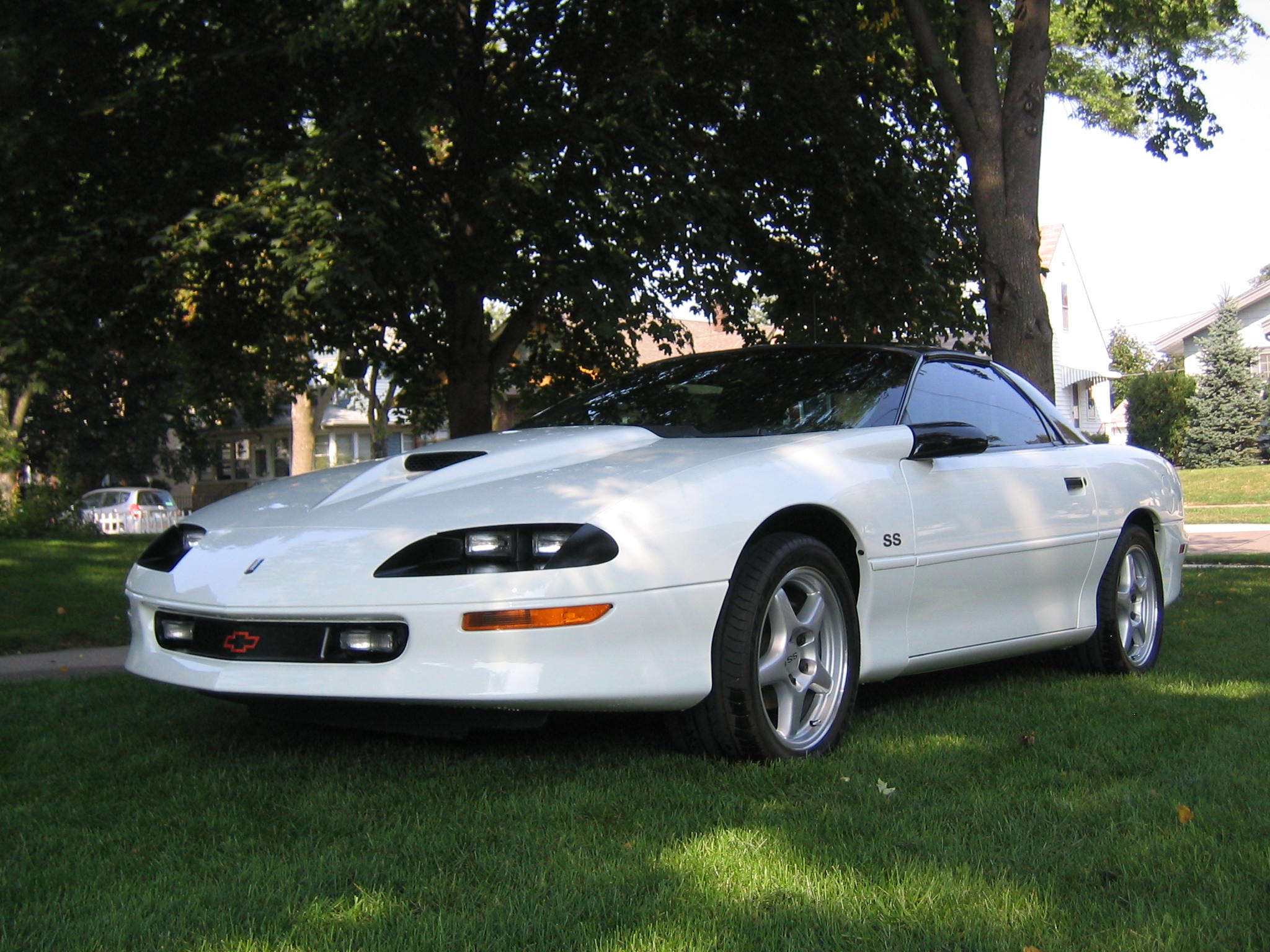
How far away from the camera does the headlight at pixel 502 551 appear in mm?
3617

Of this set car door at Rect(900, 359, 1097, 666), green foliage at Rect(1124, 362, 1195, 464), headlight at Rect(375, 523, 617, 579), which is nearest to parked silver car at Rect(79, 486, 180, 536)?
car door at Rect(900, 359, 1097, 666)

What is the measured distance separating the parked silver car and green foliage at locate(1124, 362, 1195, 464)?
85.7 feet

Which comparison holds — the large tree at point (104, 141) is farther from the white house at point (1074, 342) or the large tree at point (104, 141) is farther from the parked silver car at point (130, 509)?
the white house at point (1074, 342)

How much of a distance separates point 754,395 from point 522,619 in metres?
1.85

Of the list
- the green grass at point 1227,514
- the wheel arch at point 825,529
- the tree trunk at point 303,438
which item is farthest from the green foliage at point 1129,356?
the wheel arch at point 825,529

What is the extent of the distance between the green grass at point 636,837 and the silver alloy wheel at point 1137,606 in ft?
3.17

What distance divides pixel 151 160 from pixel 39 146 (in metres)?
0.82

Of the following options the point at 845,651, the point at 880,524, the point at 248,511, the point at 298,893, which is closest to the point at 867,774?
the point at 845,651

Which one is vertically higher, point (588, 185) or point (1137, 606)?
point (588, 185)

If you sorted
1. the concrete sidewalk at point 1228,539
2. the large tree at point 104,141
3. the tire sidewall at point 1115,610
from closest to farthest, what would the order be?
the tire sidewall at point 1115,610 → the large tree at point 104,141 → the concrete sidewalk at point 1228,539

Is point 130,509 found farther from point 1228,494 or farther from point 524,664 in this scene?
point 524,664

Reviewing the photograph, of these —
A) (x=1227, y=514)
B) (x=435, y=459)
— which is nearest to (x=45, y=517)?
(x=435, y=459)

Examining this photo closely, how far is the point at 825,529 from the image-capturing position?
4.49 metres

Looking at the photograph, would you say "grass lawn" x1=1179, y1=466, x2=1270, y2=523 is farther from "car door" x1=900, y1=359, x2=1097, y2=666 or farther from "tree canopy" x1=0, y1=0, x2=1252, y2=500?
"car door" x1=900, y1=359, x2=1097, y2=666
